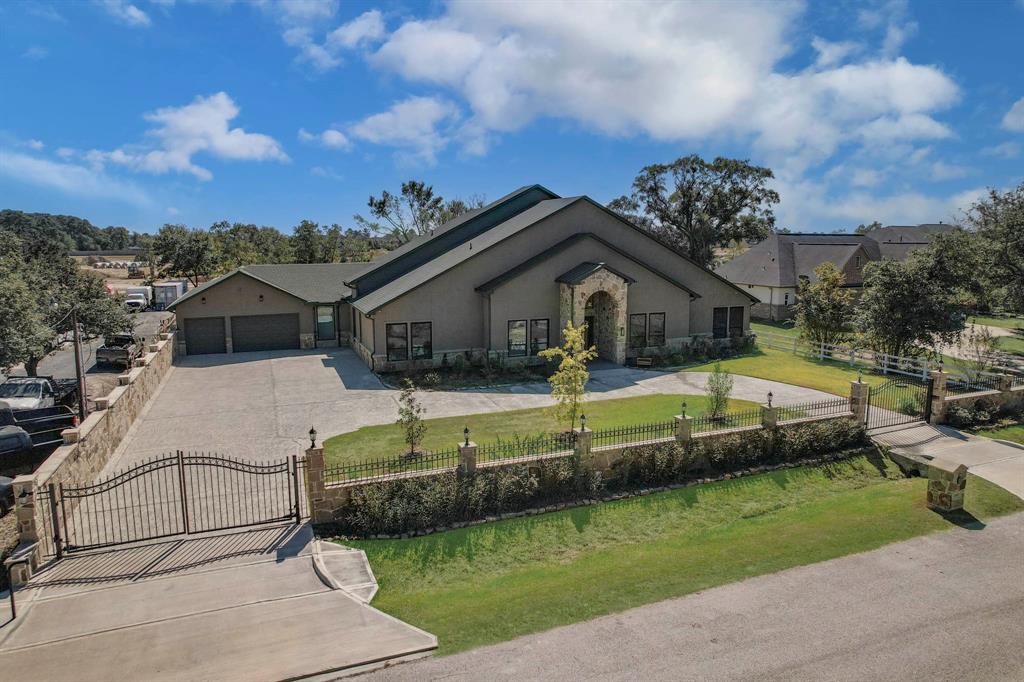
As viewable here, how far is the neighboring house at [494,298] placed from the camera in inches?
1160

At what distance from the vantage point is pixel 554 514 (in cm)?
1553

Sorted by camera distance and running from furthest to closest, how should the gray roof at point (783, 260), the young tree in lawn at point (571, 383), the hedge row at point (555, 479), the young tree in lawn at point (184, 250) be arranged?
the young tree in lawn at point (184, 250) < the gray roof at point (783, 260) < the young tree in lawn at point (571, 383) < the hedge row at point (555, 479)

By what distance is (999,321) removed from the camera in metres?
54.5

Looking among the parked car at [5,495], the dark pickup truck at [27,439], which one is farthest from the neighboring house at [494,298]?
the parked car at [5,495]

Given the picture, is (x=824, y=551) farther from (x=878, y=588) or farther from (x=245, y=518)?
(x=245, y=518)

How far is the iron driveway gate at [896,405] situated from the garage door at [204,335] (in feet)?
104

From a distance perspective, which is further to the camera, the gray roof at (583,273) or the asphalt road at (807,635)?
the gray roof at (583,273)

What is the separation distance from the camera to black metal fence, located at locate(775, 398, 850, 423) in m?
20.1

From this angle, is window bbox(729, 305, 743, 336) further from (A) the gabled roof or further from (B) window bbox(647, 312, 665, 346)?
(A) the gabled roof

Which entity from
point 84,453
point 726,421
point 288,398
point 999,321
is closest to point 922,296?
point 726,421

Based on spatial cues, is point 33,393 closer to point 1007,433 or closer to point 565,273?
point 565,273

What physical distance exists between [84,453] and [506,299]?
18.4m

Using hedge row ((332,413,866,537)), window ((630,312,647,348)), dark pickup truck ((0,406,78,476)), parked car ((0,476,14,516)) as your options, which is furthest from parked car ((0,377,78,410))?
window ((630,312,647,348))

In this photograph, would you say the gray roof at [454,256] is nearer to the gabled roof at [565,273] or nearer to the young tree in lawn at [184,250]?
the gabled roof at [565,273]
